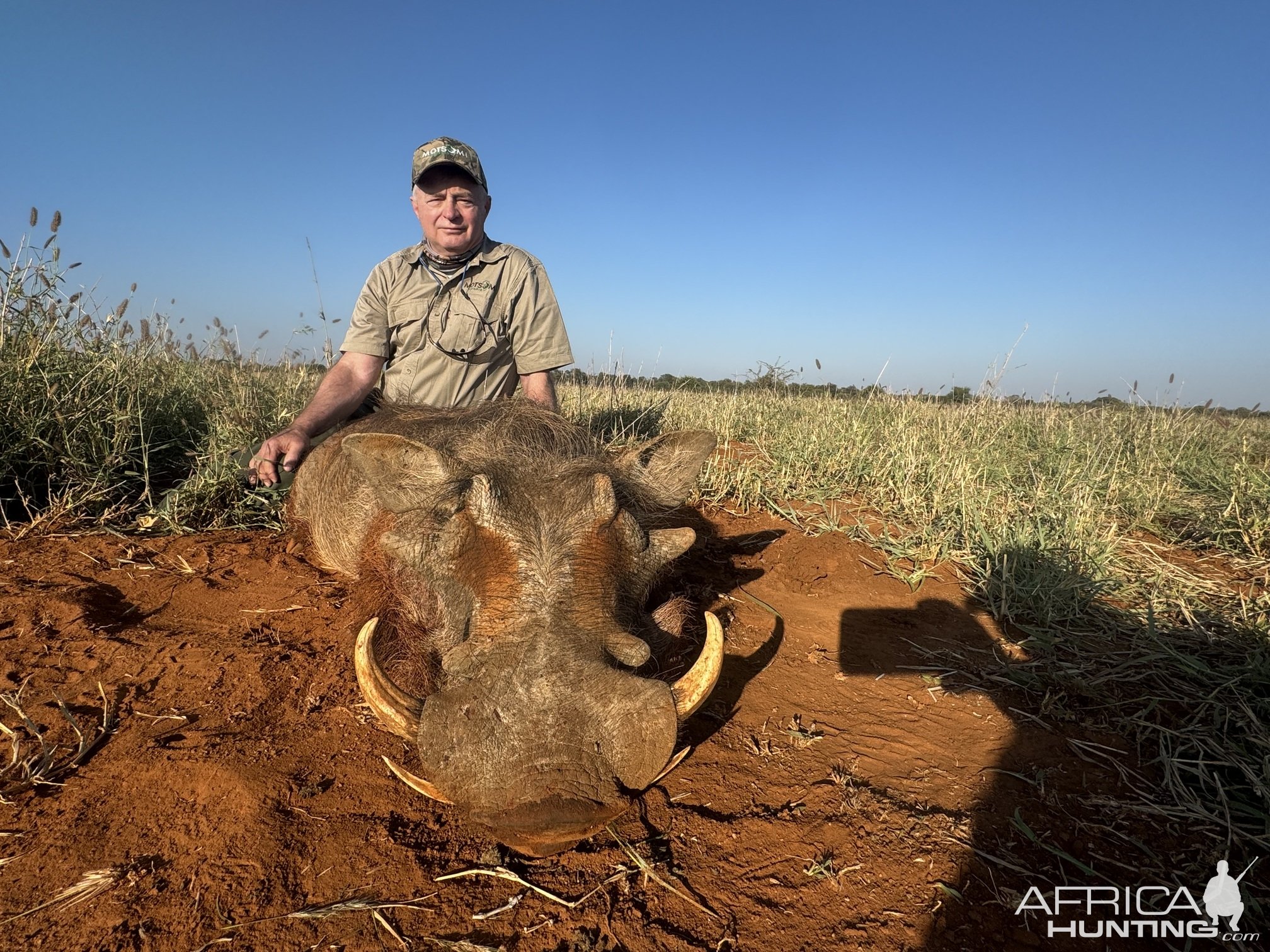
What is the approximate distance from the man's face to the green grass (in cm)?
188

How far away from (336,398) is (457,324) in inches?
37.5

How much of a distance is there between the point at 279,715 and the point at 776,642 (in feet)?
6.34

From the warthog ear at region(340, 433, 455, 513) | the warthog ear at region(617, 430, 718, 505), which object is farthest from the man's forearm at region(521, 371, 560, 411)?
the warthog ear at region(340, 433, 455, 513)

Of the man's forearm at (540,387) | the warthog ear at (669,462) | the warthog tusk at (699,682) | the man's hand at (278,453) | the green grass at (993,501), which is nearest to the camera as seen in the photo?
the warthog tusk at (699,682)

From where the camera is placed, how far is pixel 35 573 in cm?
278

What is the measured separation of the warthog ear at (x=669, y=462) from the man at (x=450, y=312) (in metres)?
1.55

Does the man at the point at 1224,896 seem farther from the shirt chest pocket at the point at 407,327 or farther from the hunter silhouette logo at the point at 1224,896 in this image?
the shirt chest pocket at the point at 407,327

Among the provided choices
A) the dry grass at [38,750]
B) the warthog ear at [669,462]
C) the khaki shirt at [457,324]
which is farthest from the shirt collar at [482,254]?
the dry grass at [38,750]

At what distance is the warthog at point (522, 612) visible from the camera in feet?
4.66

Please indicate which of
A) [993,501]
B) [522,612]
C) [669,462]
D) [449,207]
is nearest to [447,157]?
[449,207]

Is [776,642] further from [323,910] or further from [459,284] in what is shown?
[459,284]

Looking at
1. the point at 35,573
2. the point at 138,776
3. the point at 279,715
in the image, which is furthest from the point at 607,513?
the point at 35,573

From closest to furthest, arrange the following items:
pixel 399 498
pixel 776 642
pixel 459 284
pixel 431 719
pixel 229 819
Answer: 1. pixel 431 719
2. pixel 229 819
3. pixel 399 498
4. pixel 776 642
5. pixel 459 284

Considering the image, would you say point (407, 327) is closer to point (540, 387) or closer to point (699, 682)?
point (540, 387)
